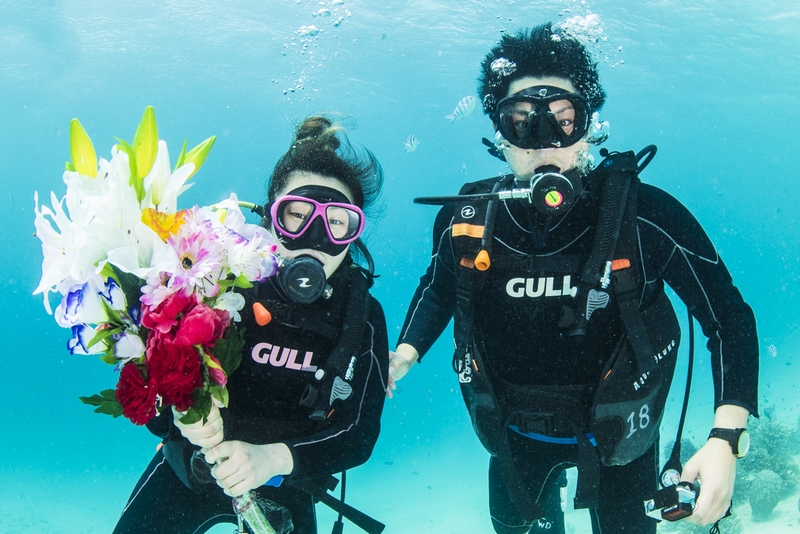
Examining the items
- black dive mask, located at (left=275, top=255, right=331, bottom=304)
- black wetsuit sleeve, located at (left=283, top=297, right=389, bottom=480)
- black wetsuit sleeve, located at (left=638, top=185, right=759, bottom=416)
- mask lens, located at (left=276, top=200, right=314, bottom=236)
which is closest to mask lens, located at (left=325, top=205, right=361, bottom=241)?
mask lens, located at (left=276, top=200, right=314, bottom=236)

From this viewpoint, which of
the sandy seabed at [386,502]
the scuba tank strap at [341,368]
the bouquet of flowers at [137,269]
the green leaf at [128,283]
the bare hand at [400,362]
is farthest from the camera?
the sandy seabed at [386,502]

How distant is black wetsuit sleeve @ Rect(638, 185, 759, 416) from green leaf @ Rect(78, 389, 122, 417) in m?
2.77

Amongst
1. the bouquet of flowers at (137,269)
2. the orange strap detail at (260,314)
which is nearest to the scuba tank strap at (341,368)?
the orange strap detail at (260,314)

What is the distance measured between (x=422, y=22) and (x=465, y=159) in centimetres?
2618

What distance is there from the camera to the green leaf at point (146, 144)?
1.70 metres

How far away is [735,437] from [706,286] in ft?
2.65

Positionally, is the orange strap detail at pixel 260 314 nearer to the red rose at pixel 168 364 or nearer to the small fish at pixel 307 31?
the red rose at pixel 168 364

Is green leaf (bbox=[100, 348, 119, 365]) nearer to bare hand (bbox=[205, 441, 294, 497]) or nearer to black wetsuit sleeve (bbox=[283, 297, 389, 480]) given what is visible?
bare hand (bbox=[205, 441, 294, 497])

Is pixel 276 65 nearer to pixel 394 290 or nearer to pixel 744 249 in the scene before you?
pixel 394 290

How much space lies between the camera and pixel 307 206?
312 centimetres

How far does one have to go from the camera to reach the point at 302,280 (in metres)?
2.88

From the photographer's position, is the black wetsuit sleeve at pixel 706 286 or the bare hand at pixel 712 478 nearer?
the bare hand at pixel 712 478

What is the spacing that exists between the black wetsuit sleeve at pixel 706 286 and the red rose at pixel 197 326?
243 cm

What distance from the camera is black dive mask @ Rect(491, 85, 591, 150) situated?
9.53ft
